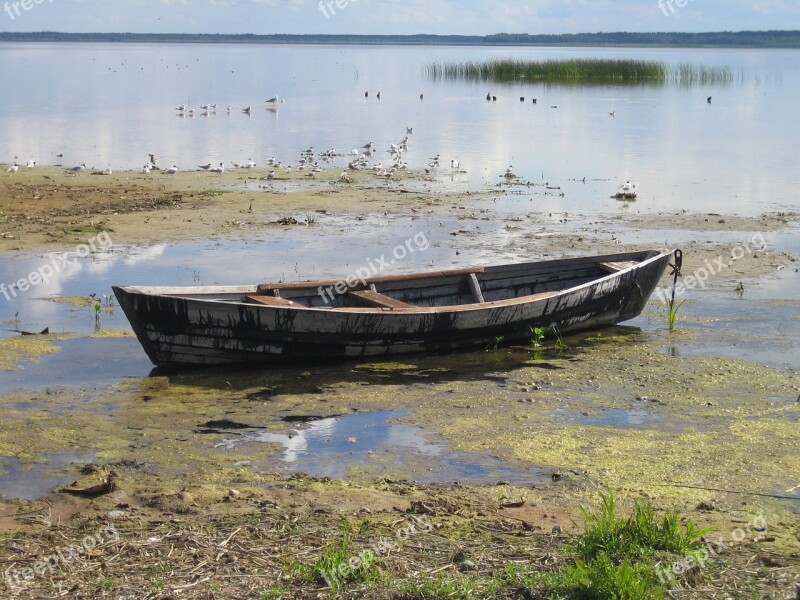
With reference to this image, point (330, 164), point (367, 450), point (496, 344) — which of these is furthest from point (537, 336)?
point (330, 164)

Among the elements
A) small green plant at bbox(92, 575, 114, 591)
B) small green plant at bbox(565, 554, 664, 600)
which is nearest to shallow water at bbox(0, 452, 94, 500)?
small green plant at bbox(92, 575, 114, 591)

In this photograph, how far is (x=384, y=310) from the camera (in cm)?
944

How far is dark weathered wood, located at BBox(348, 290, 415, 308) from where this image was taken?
982 cm

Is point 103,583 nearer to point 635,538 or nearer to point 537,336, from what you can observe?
point 635,538

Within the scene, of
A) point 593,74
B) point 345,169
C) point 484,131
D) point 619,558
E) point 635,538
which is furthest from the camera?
point 593,74

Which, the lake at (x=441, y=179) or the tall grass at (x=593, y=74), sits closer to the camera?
the lake at (x=441, y=179)

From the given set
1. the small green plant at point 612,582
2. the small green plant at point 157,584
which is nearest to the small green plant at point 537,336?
the small green plant at point 612,582

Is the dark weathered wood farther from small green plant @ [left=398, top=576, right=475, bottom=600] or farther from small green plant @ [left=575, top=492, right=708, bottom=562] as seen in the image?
small green plant @ [left=398, top=576, right=475, bottom=600]

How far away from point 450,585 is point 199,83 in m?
56.1

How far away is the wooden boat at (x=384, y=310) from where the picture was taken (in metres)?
8.93

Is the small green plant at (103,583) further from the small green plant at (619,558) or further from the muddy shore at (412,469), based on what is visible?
the small green plant at (619,558)

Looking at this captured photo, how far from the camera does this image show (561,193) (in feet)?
61.5

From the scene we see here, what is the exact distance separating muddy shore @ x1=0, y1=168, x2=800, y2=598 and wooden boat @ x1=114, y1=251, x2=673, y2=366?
0.22 meters

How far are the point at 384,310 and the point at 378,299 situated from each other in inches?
18.7
